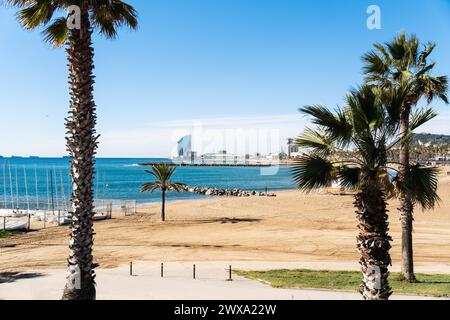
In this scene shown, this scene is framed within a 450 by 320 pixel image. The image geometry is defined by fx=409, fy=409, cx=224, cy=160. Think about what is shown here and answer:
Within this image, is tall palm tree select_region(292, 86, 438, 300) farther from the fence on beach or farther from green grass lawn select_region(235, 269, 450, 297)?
the fence on beach

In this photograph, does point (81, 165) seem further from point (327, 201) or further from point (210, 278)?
point (327, 201)

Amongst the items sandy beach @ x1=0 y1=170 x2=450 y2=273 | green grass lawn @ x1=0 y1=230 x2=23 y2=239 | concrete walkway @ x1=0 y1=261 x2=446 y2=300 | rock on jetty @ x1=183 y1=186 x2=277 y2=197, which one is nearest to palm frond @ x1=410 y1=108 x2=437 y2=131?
concrete walkway @ x1=0 y1=261 x2=446 y2=300

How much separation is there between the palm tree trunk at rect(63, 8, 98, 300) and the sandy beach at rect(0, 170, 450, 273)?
31.2 ft

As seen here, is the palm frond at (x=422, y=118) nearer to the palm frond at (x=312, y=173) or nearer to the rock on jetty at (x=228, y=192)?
the palm frond at (x=312, y=173)

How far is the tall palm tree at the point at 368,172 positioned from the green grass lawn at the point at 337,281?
5.79 metres

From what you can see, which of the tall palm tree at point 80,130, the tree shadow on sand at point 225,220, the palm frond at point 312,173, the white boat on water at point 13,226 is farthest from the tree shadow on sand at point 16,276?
the tree shadow on sand at point 225,220

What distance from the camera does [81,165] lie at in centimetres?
1041

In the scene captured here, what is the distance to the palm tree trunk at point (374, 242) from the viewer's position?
323 inches

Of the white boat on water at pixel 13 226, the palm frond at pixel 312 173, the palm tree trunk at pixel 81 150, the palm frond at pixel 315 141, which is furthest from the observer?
the white boat on water at pixel 13 226

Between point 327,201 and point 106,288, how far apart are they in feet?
137

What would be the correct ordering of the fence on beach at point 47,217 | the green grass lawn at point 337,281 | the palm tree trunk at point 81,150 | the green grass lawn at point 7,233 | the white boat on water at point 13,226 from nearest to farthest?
the palm tree trunk at point 81,150, the green grass lawn at point 337,281, the green grass lawn at point 7,233, the white boat on water at point 13,226, the fence on beach at point 47,217

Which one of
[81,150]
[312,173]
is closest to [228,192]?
[81,150]

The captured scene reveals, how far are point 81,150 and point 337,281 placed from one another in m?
10.4

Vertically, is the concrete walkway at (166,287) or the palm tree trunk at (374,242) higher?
the palm tree trunk at (374,242)
